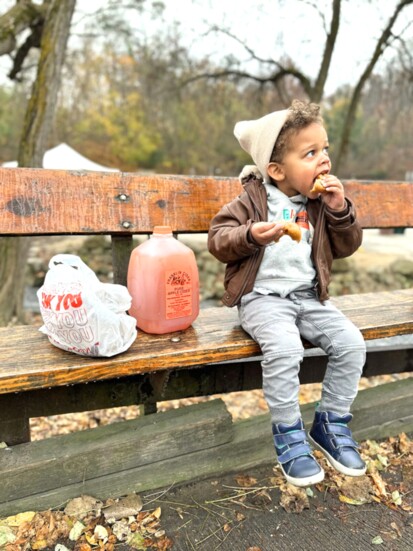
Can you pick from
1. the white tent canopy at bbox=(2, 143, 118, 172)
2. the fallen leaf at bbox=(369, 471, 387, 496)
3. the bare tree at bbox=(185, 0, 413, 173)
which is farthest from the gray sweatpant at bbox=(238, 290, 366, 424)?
the white tent canopy at bbox=(2, 143, 118, 172)

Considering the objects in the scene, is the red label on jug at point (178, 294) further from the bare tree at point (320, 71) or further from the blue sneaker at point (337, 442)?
the bare tree at point (320, 71)

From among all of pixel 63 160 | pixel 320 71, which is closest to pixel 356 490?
pixel 320 71

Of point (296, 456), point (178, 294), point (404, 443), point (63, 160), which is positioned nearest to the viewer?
point (296, 456)

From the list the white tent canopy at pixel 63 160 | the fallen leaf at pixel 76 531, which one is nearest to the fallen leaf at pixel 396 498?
the fallen leaf at pixel 76 531

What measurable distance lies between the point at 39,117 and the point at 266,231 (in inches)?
163

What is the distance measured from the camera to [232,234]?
161 cm

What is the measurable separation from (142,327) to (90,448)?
46 cm

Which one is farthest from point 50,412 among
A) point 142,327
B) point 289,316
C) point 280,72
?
point 280,72

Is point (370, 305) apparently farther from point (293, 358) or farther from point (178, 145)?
point (178, 145)

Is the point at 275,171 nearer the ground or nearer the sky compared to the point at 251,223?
nearer the sky

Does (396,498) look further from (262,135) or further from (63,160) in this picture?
(63,160)

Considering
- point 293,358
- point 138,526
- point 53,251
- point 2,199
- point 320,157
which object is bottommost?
point 53,251

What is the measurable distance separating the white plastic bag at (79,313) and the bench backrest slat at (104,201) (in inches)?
17.5

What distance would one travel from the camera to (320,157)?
1692 millimetres
